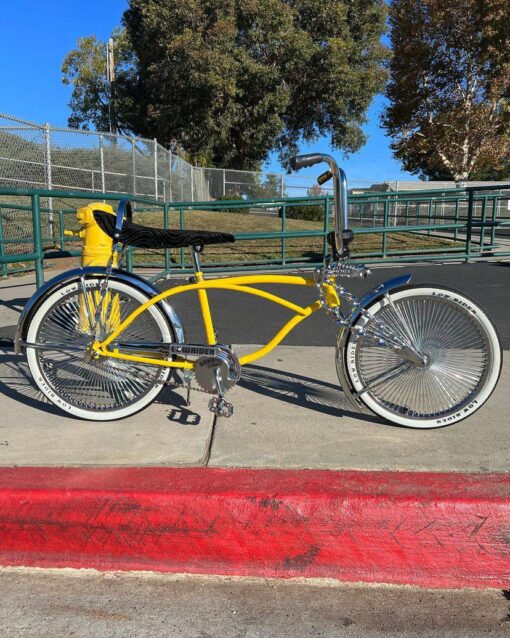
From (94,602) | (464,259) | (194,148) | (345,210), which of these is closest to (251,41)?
(194,148)

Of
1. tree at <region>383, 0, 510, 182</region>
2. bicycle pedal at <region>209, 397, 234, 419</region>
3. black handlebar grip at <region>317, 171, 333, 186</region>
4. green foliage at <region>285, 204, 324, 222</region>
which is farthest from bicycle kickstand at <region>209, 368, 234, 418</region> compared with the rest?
tree at <region>383, 0, 510, 182</region>

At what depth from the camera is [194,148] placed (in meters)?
26.4

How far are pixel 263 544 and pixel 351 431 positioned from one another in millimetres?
913

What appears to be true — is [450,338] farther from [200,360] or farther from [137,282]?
[137,282]

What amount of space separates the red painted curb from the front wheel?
0.67 meters

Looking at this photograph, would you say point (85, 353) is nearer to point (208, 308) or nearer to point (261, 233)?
point (208, 308)

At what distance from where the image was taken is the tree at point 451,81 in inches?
1007

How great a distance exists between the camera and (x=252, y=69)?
23.5 m

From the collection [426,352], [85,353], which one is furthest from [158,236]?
[426,352]

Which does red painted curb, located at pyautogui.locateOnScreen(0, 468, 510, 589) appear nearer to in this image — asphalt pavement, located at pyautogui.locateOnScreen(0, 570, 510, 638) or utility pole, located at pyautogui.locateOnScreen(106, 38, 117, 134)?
asphalt pavement, located at pyautogui.locateOnScreen(0, 570, 510, 638)

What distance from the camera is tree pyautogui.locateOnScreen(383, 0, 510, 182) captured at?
1007 inches

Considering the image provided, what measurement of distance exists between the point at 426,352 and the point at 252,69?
75.9 feet

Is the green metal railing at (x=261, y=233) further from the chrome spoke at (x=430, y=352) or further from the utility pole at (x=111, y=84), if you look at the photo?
the utility pole at (x=111, y=84)

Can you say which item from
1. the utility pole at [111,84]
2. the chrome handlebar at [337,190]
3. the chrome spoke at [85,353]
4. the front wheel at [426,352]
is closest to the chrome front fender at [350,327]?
the front wheel at [426,352]
